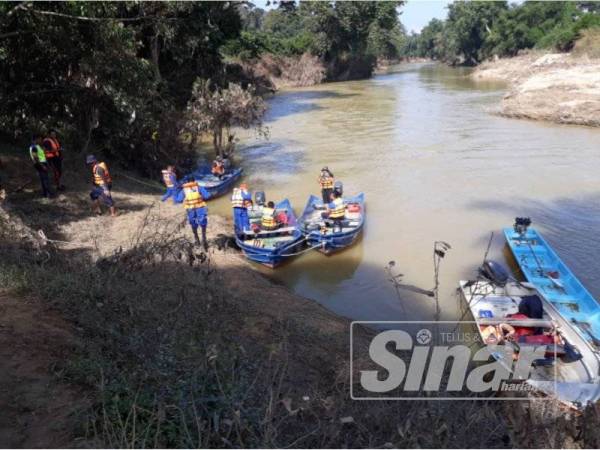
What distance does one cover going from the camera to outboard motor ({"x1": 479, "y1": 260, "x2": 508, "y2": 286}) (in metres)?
9.73

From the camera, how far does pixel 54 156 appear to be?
12.9 meters

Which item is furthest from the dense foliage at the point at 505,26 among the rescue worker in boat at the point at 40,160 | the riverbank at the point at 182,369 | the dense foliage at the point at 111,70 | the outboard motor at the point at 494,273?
the riverbank at the point at 182,369

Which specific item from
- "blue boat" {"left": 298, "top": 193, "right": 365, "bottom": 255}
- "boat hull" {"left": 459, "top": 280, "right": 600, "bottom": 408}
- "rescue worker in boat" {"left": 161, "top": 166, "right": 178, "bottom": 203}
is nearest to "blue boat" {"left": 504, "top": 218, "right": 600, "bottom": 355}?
"boat hull" {"left": 459, "top": 280, "right": 600, "bottom": 408}

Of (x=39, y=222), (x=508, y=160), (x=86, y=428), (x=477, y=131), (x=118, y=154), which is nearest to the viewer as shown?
(x=86, y=428)

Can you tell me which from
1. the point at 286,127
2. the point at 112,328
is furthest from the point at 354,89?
the point at 112,328

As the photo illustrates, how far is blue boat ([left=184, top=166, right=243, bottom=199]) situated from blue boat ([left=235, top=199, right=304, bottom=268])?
3.72 meters

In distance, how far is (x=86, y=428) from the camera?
3605mm

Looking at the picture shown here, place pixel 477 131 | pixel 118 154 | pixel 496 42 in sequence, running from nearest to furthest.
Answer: pixel 118 154 → pixel 477 131 → pixel 496 42

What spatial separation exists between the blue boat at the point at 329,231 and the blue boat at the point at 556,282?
372 cm

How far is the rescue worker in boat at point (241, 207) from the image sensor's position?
11.9 meters

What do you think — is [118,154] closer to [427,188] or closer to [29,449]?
[427,188]

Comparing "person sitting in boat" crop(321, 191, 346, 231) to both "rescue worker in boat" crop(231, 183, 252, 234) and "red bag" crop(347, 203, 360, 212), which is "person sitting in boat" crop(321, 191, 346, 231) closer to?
"red bag" crop(347, 203, 360, 212)

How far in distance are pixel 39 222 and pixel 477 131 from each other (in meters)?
21.8

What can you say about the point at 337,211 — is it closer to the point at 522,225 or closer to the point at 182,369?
the point at 522,225
